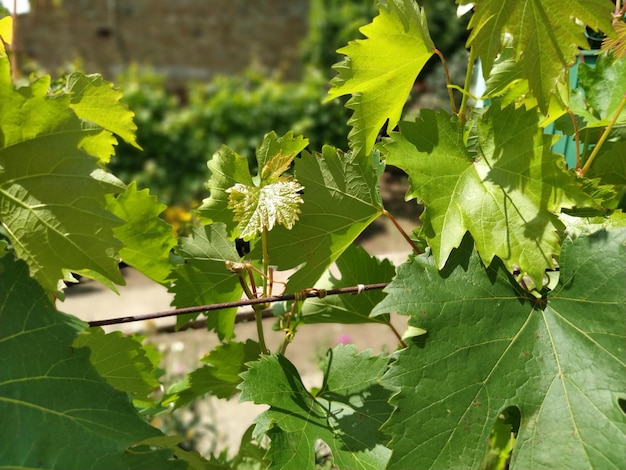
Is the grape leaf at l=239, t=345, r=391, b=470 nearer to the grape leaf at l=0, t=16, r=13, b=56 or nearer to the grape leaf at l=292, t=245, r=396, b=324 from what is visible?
the grape leaf at l=292, t=245, r=396, b=324

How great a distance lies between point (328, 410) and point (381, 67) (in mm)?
495

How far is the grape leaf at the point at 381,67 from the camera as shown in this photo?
0.88 meters

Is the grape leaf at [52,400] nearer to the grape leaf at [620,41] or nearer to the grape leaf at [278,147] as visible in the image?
the grape leaf at [278,147]

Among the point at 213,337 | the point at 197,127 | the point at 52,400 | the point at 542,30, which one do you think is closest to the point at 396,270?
the point at 542,30

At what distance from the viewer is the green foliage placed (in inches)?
28.2

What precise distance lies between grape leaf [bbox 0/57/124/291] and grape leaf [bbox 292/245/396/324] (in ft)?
1.44

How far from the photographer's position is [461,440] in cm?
80

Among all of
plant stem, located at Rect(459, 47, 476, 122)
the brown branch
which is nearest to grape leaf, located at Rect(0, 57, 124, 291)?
the brown branch

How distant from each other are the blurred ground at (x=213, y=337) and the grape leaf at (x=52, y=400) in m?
1.62

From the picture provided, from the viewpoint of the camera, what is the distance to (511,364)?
817mm

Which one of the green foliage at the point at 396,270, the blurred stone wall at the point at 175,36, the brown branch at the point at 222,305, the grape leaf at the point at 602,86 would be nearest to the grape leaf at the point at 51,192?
the green foliage at the point at 396,270

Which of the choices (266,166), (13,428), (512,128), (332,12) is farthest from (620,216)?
(332,12)

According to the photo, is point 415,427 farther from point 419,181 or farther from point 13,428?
point 13,428

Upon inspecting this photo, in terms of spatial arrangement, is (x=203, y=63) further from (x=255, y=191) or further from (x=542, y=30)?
(x=542, y=30)
